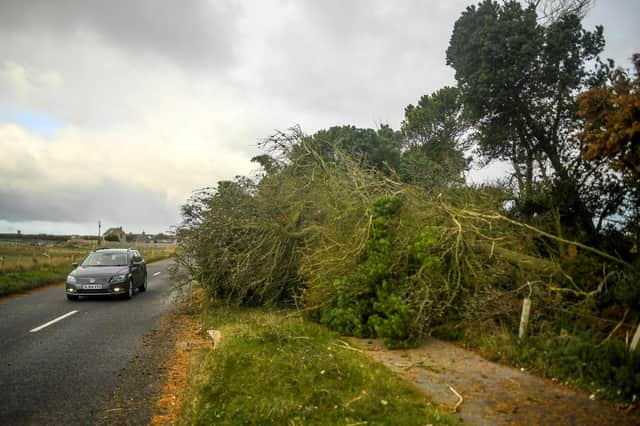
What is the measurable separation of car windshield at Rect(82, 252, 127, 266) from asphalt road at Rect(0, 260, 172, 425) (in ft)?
5.25

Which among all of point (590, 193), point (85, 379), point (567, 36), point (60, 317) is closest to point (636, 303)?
point (590, 193)

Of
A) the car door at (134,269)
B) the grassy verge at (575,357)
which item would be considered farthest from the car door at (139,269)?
the grassy verge at (575,357)

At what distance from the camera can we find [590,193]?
11.0 meters

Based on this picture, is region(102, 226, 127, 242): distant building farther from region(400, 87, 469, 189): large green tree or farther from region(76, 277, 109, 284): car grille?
region(76, 277, 109, 284): car grille

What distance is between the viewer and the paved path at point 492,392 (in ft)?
17.4

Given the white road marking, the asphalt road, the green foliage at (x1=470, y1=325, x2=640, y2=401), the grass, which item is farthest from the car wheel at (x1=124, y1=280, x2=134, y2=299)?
the green foliage at (x1=470, y1=325, x2=640, y2=401)

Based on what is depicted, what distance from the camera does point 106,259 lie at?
17469mm

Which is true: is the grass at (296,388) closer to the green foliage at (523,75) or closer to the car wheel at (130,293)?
the car wheel at (130,293)

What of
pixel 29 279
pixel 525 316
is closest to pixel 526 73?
pixel 525 316

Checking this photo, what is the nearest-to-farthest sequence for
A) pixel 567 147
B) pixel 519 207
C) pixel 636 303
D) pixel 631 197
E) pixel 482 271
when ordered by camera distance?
pixel 636 303
pixel 482 271
pixel 631 197
pixel 519 207
pixel 567 147

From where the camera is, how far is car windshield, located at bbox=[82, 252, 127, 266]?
17.1m

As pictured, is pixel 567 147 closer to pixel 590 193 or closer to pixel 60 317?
pixel 590 193

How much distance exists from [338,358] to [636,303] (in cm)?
488

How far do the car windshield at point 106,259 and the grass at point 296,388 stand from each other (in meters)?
10.2
